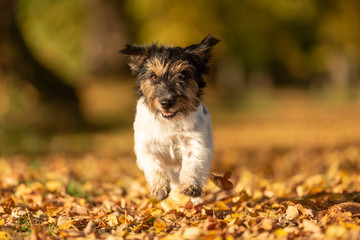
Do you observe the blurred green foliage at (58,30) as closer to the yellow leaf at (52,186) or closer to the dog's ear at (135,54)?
the yellow leaf at (52,186)

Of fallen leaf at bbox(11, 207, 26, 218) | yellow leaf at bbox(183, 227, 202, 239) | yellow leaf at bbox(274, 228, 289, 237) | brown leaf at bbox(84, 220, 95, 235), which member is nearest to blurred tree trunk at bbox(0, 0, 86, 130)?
fallen leaf at bbox(11, 207, 26, 218)

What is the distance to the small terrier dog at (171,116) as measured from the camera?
4445 mm

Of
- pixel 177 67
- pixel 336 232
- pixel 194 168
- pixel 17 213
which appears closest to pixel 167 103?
pixel 177 67

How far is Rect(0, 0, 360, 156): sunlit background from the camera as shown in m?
12.0

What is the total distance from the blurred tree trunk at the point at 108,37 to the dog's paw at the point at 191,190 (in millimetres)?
14191

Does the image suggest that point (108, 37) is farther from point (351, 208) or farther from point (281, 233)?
point (281, 233)

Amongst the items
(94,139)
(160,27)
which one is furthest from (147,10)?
(94,139)

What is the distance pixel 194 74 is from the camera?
15.5 ft

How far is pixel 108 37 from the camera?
1845 cm

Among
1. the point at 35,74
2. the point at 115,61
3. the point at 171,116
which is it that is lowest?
the point at 171,116

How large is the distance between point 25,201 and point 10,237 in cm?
157

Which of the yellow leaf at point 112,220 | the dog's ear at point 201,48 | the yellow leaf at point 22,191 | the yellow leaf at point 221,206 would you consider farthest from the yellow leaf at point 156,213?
the yellow leaf at point 22,191

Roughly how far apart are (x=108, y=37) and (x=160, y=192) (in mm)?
14890

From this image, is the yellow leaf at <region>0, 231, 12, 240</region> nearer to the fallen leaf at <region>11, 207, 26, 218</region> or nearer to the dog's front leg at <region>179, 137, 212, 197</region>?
the fallen leaf at <region>11, 207, 26, 218</region>
